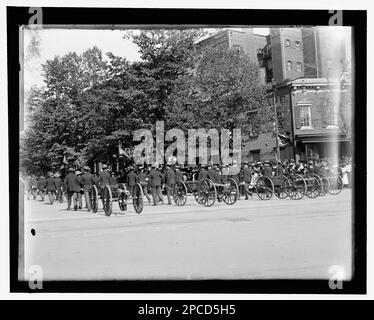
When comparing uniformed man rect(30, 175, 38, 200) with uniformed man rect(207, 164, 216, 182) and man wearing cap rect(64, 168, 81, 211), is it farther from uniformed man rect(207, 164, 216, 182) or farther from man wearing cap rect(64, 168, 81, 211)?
uniformed man rect(207, 164, 216, 182)

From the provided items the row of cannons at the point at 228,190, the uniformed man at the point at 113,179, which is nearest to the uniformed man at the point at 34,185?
the uniformed man at the point at 113,179

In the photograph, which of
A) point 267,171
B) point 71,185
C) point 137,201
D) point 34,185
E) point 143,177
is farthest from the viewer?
point 267,171

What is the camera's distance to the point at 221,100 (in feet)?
37.0

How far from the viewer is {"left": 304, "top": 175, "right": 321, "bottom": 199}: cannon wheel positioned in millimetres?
15602

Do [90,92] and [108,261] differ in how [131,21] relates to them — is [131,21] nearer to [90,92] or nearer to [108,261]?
[90,92]

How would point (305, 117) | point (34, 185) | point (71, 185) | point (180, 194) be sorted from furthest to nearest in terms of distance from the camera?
point (180, 194)
point (71, 185)
point (305, 117)
point (34, 185)

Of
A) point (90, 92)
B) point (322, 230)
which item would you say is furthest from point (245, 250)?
point (90, 92)

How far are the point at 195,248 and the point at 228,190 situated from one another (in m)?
6.45

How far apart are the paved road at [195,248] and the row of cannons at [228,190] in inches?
74.9

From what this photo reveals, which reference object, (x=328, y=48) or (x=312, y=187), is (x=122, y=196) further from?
(x=328, y=48)

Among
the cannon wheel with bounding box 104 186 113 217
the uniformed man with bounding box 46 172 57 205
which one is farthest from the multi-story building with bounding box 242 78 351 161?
the uniformed man with bounding box 46 172 57 205

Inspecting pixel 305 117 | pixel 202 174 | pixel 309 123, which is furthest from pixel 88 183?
pixel 309 123

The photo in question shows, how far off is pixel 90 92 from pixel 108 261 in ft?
12.1

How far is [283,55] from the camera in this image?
9.78 metres
